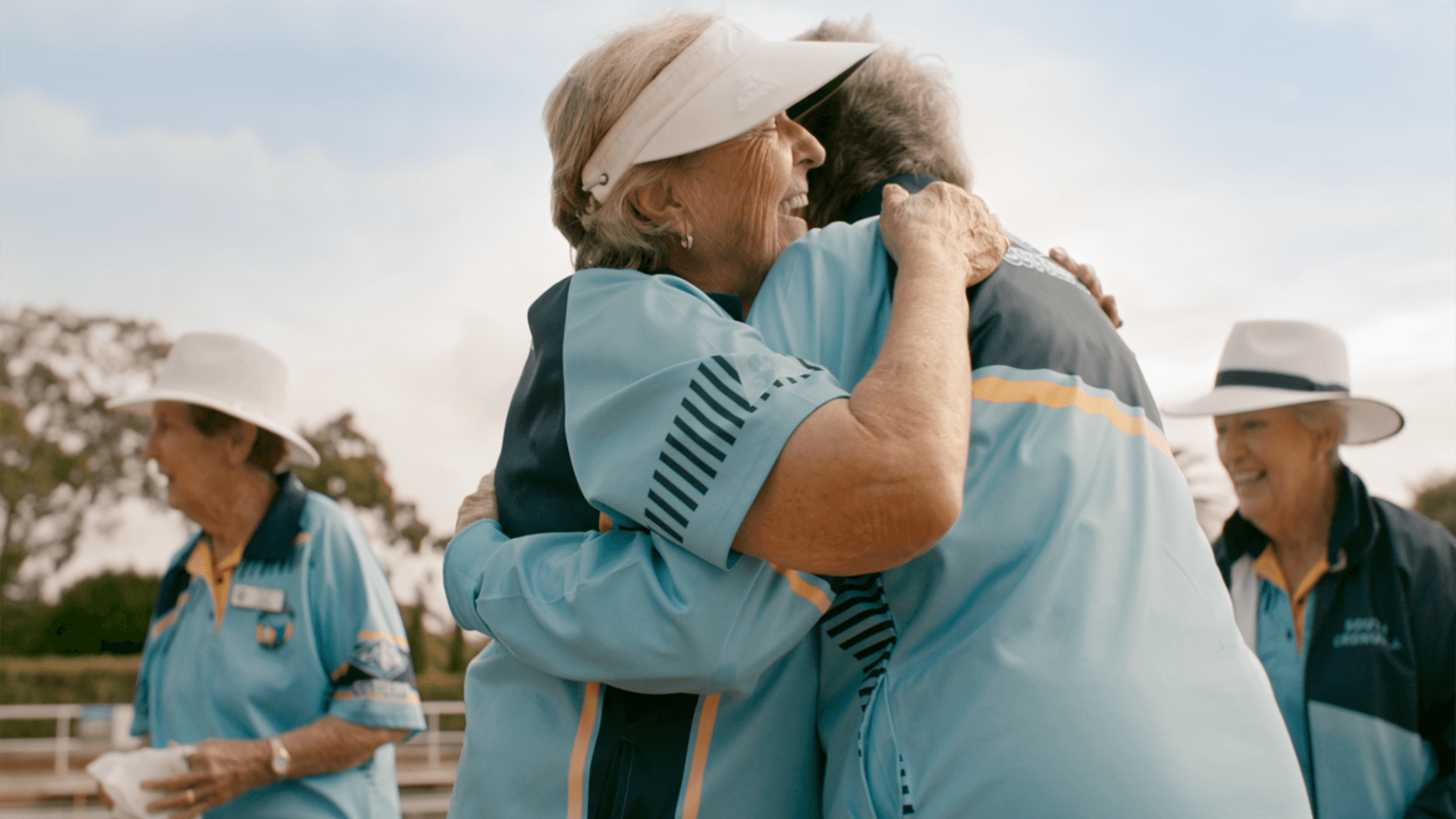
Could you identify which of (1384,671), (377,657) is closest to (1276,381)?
(1384,671)

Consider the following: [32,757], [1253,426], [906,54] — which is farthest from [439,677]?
[906,54]

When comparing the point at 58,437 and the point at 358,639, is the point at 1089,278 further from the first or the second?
the point at 58,437

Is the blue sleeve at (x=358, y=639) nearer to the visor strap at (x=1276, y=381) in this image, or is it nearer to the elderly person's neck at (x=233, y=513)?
the elderly person's neck at (x=233, y=513)

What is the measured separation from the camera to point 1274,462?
395cm

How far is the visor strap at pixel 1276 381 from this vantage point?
400cm

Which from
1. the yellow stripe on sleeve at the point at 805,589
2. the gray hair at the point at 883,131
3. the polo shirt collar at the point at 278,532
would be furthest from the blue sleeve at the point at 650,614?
the polo shirt collar at the point at 278,532

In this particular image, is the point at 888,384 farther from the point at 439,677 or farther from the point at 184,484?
the point at 439,677

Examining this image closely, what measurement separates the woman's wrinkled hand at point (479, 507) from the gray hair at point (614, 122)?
466mm

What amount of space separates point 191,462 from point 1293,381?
438 cm

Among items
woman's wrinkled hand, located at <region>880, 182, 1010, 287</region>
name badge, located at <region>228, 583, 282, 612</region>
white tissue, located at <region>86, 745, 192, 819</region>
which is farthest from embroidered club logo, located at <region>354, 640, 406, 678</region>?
woman's wrinkled hand, located at <region>880, 182, 1010, 287</region>

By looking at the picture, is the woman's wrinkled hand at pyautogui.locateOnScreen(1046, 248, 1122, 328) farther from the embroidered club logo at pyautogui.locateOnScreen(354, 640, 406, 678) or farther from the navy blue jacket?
the embroidered club logo at pyautogui.locateOnScreen(354, 640, 406, 678)

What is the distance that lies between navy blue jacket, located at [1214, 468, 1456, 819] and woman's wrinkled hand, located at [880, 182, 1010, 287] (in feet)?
8.46

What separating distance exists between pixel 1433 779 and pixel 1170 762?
2.74 metres

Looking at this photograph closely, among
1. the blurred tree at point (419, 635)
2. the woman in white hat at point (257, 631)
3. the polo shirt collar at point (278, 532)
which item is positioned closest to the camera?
the woman in white hat at point (257, 631)
